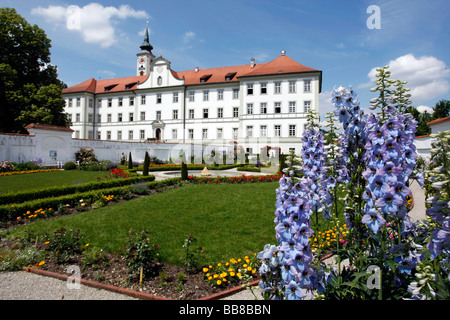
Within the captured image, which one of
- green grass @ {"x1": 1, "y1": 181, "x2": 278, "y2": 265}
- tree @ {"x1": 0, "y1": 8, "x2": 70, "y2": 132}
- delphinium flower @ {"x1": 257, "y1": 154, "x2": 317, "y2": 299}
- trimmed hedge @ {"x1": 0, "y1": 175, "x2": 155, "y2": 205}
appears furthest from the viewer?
tree @ {"x1": 0, "y1": 8, "x2": 70, "y2": 132}

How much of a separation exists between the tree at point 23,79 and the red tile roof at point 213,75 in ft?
61.9

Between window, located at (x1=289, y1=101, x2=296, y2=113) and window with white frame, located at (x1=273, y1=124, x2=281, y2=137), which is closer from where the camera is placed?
window, located at (x1=289, y1=101, x2=296, y2=113)

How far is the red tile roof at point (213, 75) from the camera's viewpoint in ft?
115

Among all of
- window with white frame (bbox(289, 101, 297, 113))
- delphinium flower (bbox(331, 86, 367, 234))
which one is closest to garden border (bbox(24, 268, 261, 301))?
delphinium flower (bbox(331, 86, 367, 234))

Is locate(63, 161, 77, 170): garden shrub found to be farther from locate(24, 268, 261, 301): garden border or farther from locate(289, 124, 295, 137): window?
locate(289, 124, 295, 137): window

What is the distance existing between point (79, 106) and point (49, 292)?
5002 centimetres

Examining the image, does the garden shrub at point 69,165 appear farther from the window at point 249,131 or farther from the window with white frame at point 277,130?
the window with white frame at point 277,130

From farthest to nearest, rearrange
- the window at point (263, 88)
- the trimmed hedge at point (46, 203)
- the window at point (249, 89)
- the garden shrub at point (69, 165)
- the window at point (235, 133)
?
the window at point (235, 133) → the window at point (249, 89) → the window at point (263, 88) → the garden shrub at point (69, 165) → the trimmed hedge at point (46, 203)

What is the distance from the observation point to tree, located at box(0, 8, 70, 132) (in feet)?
78.4

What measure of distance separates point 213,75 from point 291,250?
41645mm

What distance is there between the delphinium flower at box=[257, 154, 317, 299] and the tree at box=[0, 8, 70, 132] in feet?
96.3

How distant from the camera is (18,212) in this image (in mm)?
7789

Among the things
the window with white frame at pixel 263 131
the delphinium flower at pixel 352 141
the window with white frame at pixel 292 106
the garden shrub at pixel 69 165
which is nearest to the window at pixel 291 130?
the window with white frame at pixel 292 106
